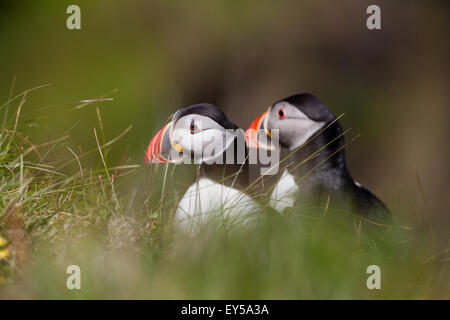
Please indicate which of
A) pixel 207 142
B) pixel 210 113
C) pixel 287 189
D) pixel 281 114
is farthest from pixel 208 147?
pixel 281 114

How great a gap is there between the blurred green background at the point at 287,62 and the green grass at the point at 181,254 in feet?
15.4

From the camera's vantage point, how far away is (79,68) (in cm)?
708

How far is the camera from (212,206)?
258 centimetres

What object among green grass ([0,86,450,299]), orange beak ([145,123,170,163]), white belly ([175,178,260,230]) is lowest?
green grass ([0,86,450,299])

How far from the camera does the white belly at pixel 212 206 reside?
2.36 meters

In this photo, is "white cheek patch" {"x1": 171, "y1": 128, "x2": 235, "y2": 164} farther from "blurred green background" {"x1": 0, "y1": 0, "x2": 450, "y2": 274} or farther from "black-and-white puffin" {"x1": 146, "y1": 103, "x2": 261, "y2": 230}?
"blurred green background" {"x1": 0, "y1": 0, "x2": 450, "y2": 274}

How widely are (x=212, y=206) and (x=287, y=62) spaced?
5.53 metres

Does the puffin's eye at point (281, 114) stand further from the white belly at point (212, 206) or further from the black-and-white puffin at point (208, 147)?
the white belly at point (212, 206)

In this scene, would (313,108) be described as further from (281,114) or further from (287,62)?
(287,62)

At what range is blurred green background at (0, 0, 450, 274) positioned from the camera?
24.2ft

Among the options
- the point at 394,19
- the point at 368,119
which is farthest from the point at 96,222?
the point at 394,19

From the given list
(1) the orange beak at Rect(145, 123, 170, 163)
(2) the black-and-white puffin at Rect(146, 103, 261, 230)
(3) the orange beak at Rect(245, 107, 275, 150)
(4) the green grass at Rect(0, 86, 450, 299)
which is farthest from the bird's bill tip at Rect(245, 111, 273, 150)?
(4) the green grass at Rect(0, 86, 450, 299)

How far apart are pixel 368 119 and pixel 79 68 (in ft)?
11.5

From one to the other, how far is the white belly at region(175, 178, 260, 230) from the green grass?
60mm
